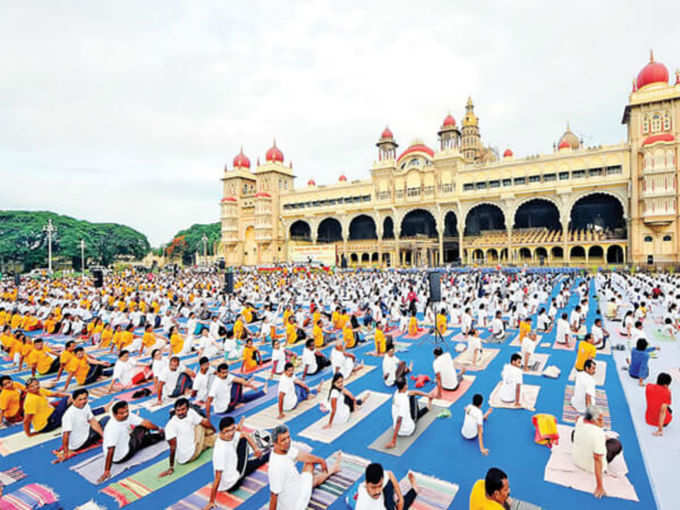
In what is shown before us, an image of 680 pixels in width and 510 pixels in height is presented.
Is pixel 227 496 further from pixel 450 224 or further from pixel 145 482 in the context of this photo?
pixel 450 224

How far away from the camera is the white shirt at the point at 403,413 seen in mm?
5012

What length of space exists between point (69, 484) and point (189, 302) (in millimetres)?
13046

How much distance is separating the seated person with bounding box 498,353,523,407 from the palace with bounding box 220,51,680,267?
35.4 meters

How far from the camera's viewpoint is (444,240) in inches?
1772

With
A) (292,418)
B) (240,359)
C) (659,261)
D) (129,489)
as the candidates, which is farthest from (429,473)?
(659,261)

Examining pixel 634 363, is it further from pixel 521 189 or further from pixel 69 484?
pixel 521 189

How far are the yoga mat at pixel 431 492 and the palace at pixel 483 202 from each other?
37985mm

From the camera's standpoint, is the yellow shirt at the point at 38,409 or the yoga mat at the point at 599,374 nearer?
the yellow shirt at the point at 38,409

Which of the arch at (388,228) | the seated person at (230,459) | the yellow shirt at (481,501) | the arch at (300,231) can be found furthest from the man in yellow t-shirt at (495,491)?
the arch at (300,231)

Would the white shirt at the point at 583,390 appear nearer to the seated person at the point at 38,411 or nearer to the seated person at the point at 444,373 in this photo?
the seated person at the point at 444,373

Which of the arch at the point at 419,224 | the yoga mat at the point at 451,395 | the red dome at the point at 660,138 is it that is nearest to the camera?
the yoga mat at the point at 451,395

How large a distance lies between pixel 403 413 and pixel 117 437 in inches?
143

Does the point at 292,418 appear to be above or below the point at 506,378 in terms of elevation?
below

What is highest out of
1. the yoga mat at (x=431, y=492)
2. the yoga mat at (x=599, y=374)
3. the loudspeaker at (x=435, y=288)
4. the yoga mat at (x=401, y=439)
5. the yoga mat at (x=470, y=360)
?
the loudspeaker at (x=435, y=288)
